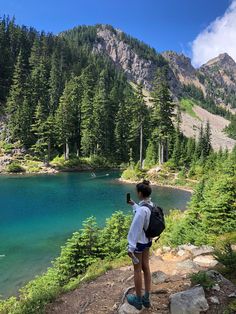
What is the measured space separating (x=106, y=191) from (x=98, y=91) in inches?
1798

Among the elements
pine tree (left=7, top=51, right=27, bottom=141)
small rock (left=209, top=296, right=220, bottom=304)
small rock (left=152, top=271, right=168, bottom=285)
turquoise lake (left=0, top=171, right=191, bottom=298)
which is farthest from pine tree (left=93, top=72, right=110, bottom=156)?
small rock (left=209, top=296, right=220, bottom=304)

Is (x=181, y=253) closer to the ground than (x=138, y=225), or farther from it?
closer to the ground

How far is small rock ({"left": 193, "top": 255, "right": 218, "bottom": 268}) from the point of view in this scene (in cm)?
1146

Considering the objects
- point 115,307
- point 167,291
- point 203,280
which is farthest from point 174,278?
point 115,307

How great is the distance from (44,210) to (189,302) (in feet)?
90.0

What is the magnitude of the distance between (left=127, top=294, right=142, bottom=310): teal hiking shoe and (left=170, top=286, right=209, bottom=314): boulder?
0.73 metres

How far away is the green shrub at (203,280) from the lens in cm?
796

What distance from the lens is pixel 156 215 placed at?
711 centimetres

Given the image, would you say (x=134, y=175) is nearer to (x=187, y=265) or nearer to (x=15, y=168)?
(x=15, y=168)

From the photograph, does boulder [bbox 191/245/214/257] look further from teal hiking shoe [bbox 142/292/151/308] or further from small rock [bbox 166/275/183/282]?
teal hiking shoe [bbox 142/292/151/308]

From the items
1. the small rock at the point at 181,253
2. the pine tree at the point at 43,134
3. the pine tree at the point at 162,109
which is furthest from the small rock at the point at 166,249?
the pine tree at the point at 43,134

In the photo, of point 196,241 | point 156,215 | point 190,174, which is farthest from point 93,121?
point 156,215

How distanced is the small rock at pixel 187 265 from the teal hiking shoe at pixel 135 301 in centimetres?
389

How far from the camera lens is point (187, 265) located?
37.1 feet
